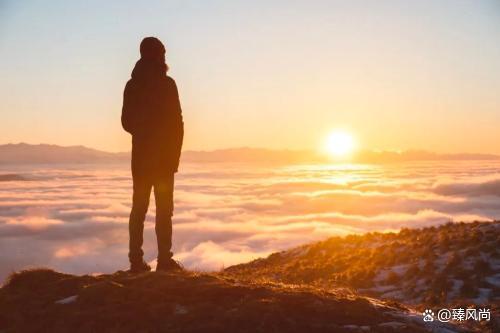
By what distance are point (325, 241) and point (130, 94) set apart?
748 inches

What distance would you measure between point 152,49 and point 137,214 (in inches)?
119

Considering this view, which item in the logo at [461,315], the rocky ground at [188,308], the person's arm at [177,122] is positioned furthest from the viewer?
the person's arm at [177,122]

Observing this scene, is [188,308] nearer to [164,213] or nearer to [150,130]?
[164,213]

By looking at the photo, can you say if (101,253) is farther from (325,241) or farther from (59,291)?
(59,291)

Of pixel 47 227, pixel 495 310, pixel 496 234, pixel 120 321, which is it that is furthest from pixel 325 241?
pixel 47 227

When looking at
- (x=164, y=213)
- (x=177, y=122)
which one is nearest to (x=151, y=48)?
(x=177, y=122)

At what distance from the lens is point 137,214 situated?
31.0 ft

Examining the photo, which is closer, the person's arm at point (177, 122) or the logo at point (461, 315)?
the logo at point (461, 315)

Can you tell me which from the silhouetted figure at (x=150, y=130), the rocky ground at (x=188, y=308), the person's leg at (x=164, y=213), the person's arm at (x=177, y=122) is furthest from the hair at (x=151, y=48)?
the rocky ground at (x=188, y=308)

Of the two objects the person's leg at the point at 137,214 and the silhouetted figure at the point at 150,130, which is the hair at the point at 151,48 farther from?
the person's leg at the point at 137,214

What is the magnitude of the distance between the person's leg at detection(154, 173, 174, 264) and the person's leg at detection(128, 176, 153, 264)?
0.21 metres

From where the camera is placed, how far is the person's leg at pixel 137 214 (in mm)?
9406

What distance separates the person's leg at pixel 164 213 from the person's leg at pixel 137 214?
21cm

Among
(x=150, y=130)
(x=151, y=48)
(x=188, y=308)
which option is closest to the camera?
(x=188, y=308)
